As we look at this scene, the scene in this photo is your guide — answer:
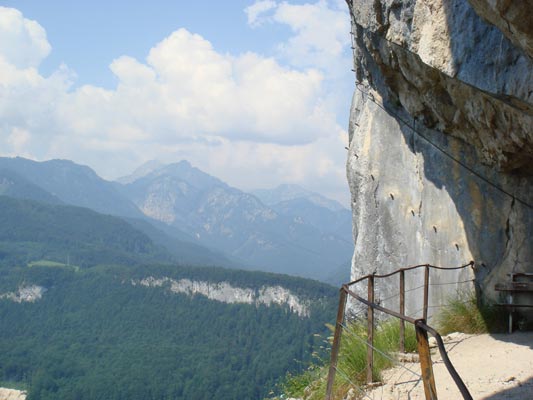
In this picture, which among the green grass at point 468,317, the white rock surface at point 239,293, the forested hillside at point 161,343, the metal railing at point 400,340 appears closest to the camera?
the metal railing at point 400,340

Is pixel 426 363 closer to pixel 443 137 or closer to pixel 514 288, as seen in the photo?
pixel 514 288

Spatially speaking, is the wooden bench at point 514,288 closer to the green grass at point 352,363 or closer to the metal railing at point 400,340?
the metal railing at point 400,340

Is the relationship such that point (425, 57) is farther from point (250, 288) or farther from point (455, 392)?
point (250, 288)

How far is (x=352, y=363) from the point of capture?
8.42 metres

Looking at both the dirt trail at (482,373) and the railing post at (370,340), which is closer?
the dirt trail at (482,373)

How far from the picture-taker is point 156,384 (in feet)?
424

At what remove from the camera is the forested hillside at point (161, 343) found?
129 meters

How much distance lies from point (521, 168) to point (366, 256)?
385cm

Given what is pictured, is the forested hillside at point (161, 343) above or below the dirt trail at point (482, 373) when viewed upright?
below

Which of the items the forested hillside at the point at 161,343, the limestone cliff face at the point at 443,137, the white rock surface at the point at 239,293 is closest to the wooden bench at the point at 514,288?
the limestone cliff face at the point at 443,137

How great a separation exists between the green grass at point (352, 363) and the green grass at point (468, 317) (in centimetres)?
84

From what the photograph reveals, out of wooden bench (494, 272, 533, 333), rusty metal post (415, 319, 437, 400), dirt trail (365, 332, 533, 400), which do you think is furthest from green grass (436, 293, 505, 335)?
rusty metal post (415, 319, 437, 400)

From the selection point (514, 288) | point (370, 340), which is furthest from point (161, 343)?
point (370, 340)

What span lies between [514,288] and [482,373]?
1976 mm
